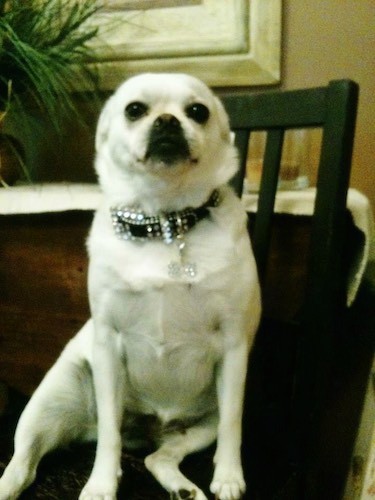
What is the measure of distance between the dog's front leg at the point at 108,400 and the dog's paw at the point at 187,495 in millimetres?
82

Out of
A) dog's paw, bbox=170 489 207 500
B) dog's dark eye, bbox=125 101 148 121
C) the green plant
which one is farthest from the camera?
the green plant

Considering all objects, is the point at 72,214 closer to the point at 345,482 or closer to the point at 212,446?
the point at 212,446

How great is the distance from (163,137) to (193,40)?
589 millimetres

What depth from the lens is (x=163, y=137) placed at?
27.5 inches

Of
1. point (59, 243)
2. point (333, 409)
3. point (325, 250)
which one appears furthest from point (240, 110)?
point (333, 409)

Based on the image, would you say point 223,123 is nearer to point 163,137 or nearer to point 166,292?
point 163,137

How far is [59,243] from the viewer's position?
0.97 meters

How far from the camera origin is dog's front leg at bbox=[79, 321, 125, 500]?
699 millimetres

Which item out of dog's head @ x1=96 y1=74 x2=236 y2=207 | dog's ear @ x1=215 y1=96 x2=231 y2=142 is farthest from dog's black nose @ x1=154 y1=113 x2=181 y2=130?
dog's ear @ x1=215 y1=96 x2=231 y2=142

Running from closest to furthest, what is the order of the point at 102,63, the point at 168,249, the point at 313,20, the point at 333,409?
the point at 168,249
the point at 333,409
the point at 313,20
the point at 102,63

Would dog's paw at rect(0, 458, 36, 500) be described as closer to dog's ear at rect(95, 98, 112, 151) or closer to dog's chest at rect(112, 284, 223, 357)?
dog's chest at rect(112, 284, 223, 357)

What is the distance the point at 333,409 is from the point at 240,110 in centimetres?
50

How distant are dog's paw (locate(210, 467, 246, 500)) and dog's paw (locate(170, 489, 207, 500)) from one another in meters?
0.02

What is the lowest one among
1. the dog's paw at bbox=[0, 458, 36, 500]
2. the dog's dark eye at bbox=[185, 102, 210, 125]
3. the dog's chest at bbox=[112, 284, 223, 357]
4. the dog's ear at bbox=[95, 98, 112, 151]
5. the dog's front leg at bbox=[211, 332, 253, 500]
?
the dog's paw at bbox=[0, 458, 36, 500]
